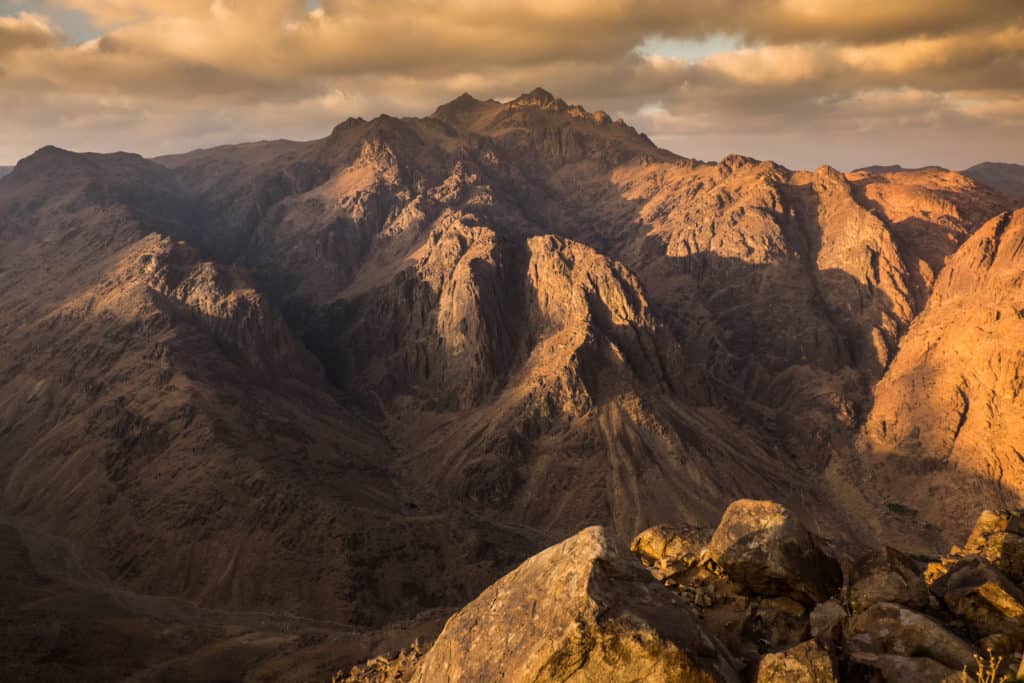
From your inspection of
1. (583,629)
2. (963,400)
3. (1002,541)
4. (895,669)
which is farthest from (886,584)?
(963,400)

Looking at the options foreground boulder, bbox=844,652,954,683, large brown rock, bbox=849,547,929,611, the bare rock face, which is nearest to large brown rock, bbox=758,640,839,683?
foreground boulder, bbox=844,652,954,683

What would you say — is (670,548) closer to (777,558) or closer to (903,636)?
(777,558)

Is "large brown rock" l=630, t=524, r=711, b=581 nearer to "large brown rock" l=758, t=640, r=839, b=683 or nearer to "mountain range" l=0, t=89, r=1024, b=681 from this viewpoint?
"large brown rock" l=758, t=640, r=839, b=683

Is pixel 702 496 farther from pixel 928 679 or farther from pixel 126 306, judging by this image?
pixel 126 306

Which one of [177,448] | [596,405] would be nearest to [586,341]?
[596,405]

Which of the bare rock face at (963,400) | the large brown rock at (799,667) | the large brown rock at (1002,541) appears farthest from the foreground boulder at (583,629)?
the bare rock face at (963,400)
